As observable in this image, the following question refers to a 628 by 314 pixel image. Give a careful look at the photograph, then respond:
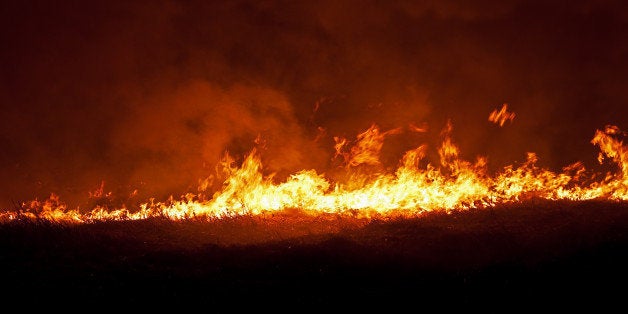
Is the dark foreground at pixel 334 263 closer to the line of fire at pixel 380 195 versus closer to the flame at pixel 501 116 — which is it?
the line of fire at pixel 380 195

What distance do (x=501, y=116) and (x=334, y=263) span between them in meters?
11.2

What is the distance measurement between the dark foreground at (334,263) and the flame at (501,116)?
7223 millimetres

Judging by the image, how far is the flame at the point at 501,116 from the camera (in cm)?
1645

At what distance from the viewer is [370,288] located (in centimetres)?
642

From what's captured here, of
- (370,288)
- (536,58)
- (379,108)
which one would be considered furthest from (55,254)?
(536,58)

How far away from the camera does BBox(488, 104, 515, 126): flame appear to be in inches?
648

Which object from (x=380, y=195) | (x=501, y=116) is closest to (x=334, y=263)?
(x=380, y=195)

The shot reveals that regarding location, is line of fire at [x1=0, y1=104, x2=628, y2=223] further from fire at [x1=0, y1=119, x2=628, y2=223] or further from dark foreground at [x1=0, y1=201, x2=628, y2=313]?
dark foreground at [x1=0, y1=201, x2=628, y2=313]

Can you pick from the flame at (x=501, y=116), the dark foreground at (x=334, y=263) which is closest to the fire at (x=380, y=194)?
the dark foreground at (x=334, y=263)

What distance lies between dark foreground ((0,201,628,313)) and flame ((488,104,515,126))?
7.22 metres

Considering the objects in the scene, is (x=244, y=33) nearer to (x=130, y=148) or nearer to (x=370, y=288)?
(x=130, y=148)

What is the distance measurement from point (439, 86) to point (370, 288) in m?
10.7

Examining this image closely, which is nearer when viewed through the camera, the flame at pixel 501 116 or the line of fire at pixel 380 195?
the line of fire at pixel 380 195

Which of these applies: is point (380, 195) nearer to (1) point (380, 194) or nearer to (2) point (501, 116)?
(1) point (380, 194)
